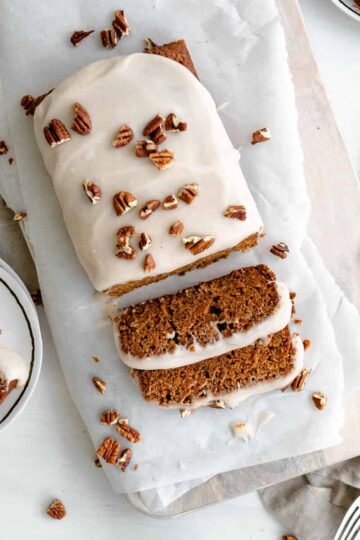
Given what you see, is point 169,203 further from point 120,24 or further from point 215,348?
point 120,24

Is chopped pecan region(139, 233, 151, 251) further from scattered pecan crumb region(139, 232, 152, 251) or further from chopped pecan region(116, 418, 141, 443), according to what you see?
chopped pecan region(116, 418, 141, 443)

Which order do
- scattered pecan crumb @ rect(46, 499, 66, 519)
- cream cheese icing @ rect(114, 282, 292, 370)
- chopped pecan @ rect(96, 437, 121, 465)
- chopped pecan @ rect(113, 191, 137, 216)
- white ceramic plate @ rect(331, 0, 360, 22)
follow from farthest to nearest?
white ceramic plate @ rect(331, 0, 360, 22)
scattered pecan crumb @ rect(46, 499, 66, 519)
chopped pecan @ rect(96, 437, 121, 465)
cream cheese icing @ rect(114, 282, 292, 370)
chopped pecan @ rect(113, 191, 137, 216)

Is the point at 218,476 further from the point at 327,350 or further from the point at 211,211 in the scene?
the point at 211,211

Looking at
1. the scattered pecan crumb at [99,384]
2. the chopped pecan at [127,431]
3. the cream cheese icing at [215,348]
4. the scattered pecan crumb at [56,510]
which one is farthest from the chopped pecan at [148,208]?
the scattered pecan crumb at [56,510]

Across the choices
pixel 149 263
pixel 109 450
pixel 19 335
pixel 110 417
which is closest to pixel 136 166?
pixel 149 263

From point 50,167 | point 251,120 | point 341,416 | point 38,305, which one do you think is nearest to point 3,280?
point 38,305

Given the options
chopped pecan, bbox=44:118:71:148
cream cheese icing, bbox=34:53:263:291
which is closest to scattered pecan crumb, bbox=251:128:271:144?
cream cheese icing, bbox=34:53:263:291

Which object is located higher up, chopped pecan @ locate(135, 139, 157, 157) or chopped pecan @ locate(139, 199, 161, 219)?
chopped pecan @ locate(135, 139, 157, 157)
